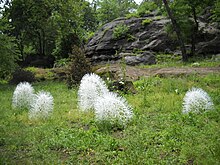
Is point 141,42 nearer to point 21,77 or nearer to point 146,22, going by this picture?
point 146,22

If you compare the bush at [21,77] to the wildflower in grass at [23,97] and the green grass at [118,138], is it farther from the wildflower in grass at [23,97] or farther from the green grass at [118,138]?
the green grass at [118,138]

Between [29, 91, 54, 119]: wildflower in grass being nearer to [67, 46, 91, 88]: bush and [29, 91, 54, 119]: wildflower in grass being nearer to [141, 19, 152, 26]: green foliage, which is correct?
[67, 46, 91, 88]: bush

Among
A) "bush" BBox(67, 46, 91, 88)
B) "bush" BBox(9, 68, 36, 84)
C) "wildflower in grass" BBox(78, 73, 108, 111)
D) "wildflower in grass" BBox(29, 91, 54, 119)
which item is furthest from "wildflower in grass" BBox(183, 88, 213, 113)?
"bush" BBox(9, 68, 36, 84)

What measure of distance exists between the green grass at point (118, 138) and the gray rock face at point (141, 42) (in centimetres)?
1213

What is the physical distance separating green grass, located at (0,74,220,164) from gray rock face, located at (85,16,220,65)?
477 inches

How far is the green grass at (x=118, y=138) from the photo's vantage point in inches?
181

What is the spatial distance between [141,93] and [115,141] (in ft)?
17.5

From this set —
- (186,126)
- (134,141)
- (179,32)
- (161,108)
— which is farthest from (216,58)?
(134,141)

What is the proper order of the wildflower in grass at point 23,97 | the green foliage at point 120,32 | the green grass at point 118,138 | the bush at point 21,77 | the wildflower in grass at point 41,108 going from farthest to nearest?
the green foliage at point 120,32 < the bush at point 21,77 < the wildflower in grass at point 23,97 < the wildflower in grass at point 41,108 < the green grass at point 118,138

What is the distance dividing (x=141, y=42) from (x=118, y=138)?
61.8 feet

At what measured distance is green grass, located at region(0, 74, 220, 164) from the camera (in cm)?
460

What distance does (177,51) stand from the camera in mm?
22484

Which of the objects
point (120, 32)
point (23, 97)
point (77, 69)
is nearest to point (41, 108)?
point (23, 97)

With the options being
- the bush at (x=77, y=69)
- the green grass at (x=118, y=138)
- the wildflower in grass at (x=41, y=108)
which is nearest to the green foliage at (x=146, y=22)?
the bush at (x=77, y=69)
